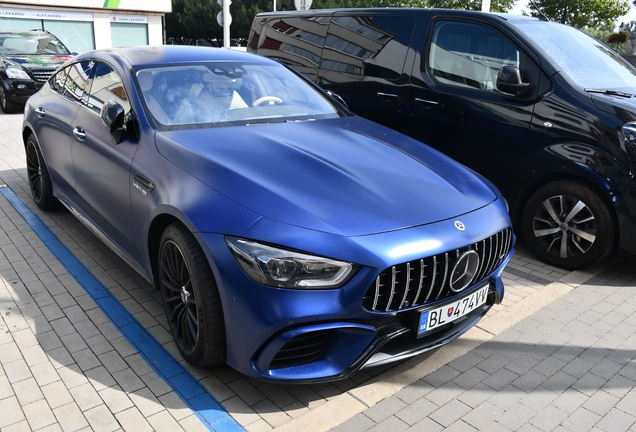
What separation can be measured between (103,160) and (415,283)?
238cm

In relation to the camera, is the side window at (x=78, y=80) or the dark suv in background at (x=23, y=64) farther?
the dark suv in background at (x=23, y=64)

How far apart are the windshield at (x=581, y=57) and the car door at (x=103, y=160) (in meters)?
3.49

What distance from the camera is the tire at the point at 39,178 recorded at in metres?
5.58

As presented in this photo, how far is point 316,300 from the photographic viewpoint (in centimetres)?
266

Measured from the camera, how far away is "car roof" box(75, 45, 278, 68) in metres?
4.21

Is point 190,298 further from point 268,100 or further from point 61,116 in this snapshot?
point 61,116

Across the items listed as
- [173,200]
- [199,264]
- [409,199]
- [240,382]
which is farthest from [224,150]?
[240,382]

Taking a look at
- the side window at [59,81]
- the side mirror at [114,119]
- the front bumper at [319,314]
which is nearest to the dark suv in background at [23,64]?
the side window at [59,81]

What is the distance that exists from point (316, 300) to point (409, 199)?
819 mm

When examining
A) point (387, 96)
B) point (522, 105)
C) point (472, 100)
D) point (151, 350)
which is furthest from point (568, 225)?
point (151, 350)

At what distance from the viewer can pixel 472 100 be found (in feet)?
17.4

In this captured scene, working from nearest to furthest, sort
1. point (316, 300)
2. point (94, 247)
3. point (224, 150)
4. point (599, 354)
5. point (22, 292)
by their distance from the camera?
point (316, 300) → point (224, 150) → point (599, 354) → point (22, 292) → point (94, 247)

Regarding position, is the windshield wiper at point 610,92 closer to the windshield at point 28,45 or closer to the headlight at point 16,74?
the headlight at point 16,74

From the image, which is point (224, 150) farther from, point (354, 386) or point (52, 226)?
point (52, 226)
